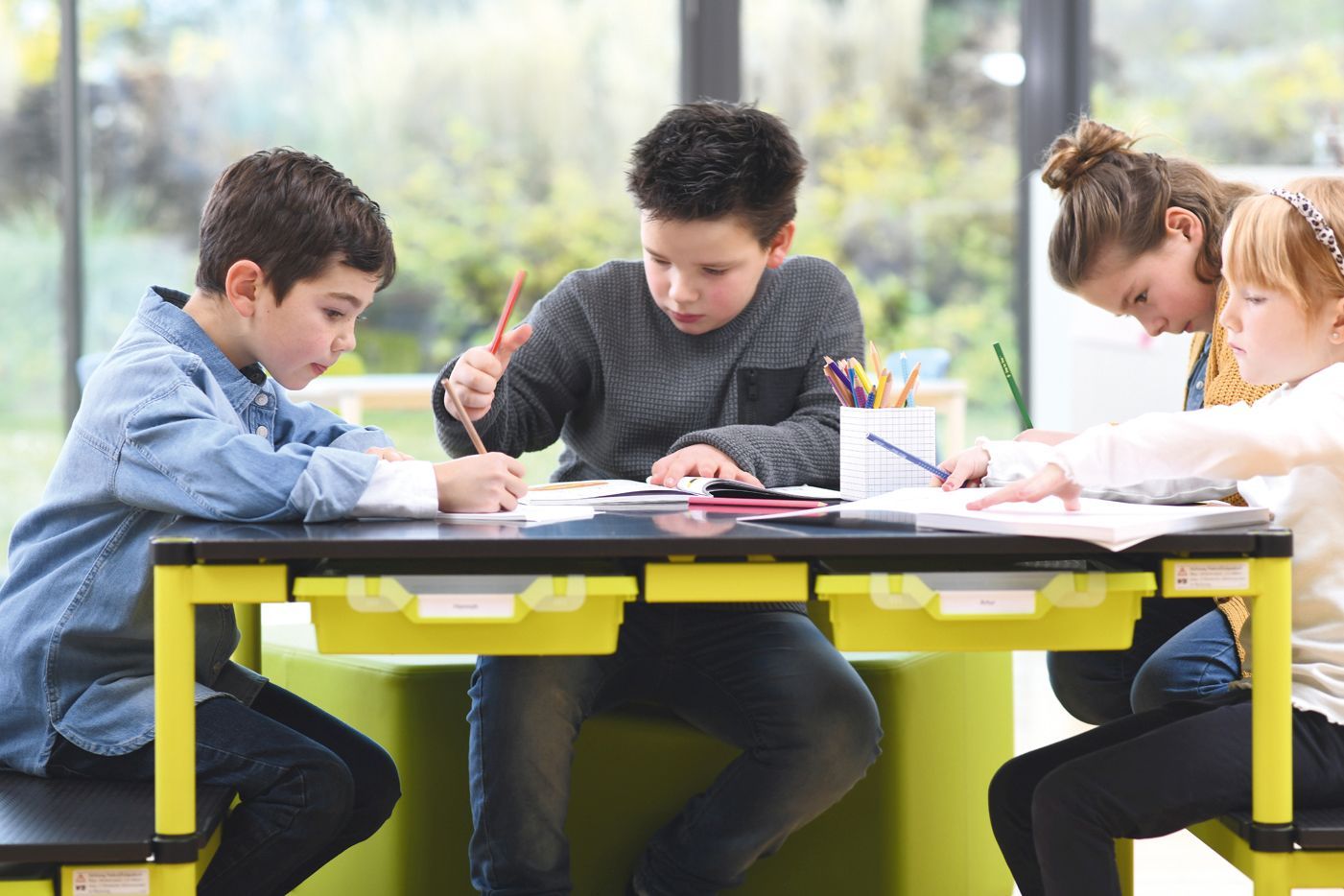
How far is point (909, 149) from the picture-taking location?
15.5ft

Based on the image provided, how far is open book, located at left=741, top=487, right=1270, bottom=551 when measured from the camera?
44.9 inches

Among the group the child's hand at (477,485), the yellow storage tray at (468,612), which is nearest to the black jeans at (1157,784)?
the yellow storage tray at (468,612)

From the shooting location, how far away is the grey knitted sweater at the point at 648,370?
1874mm

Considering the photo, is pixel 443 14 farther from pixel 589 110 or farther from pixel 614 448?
pixel 614 448

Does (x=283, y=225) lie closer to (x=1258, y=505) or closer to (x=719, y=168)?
(x=719, y=168)

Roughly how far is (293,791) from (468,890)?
49 cm

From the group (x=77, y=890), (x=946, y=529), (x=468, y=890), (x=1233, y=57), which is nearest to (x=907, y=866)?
(x=468, y=890)

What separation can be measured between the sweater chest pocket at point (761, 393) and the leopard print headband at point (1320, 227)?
0.69 m

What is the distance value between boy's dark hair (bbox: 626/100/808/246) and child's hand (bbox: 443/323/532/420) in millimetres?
242

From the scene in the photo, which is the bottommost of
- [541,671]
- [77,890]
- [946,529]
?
[77,890]

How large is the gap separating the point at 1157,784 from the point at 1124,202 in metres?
0.81

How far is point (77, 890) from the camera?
1.17 m

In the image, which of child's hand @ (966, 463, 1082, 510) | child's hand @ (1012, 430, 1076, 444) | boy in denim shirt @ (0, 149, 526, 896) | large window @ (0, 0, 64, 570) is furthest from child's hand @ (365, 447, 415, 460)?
large window @ (0, 0, 64, 570)

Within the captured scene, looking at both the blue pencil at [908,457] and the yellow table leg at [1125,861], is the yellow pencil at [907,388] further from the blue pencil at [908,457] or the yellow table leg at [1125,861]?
the yellow table leg at [1125,861]
